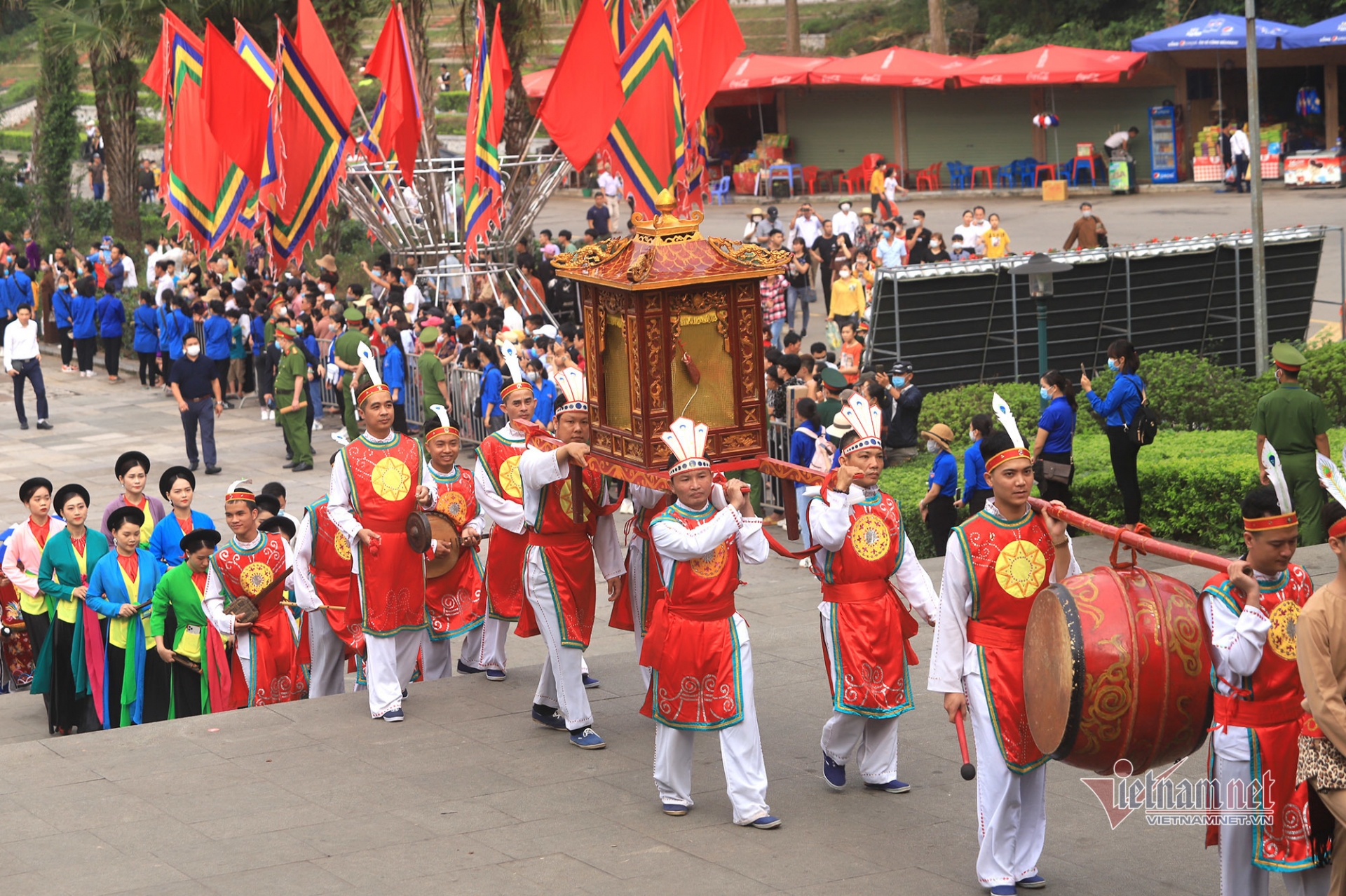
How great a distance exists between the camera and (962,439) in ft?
47.6

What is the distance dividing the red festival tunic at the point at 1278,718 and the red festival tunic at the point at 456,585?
4.92m

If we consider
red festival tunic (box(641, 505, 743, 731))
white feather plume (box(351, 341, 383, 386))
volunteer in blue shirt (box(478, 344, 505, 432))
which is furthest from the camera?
volunteer in blue shirt (box(478, 344, 505, 432))

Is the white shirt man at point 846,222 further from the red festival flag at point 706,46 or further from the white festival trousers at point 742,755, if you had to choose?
the white festival trousers at point 742,755

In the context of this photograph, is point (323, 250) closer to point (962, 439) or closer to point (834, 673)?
point (962, 439)

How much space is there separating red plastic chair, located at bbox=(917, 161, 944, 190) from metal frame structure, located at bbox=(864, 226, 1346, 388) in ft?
58.7

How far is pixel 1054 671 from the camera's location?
224 inches

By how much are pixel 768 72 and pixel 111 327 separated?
59.2 feet

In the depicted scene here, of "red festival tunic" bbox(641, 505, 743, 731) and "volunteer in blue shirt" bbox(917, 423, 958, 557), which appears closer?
"red festival tunic" bbox(641, 505, 743, 731)

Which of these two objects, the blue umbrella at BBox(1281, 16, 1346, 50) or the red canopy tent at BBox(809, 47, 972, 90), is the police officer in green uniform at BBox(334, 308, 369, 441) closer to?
the red canopy tent at BBox(809, 47, 972, 90)

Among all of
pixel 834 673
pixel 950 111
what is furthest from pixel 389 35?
pixel 950 111

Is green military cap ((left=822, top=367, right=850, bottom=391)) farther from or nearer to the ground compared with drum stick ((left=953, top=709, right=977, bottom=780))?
farther from the ground

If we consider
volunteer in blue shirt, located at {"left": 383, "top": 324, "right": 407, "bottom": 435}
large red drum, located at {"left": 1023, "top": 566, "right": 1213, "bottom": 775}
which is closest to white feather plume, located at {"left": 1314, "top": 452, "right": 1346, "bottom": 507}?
large red drum, located at {"left": 1023, "top": 566, "right": 1213, "bottom": 775}

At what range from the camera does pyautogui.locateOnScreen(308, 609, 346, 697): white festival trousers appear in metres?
9.58

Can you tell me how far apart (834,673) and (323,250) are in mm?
22749
